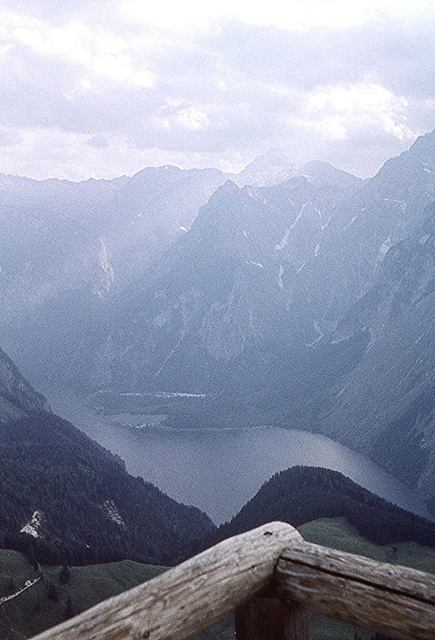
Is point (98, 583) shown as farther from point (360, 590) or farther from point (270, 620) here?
point (360, 590)

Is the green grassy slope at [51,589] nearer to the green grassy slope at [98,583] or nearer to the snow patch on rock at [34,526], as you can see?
the green grassy slope at [98,583]

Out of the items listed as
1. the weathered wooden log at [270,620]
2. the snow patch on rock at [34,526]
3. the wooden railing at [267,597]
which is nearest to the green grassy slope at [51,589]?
the snow patch on rock at [34,526]

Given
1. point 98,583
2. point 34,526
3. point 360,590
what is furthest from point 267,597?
point 34,526

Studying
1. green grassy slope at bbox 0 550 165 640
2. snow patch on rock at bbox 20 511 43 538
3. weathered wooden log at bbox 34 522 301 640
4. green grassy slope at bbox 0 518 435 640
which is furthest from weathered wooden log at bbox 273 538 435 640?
snow patch on rock at bbox 20 511 43 538

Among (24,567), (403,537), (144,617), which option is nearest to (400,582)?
(144,617)

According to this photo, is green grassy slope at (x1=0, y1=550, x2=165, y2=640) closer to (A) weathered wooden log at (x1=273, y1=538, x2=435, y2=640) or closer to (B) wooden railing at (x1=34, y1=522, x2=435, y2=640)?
(B) wooden railing at (x1=34, y1=522, x2=435, y2=640)

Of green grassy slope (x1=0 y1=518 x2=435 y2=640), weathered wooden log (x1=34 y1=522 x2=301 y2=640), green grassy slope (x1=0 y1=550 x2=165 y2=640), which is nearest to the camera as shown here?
weathered wooden log (x1=34 y1=522 x2=301 y2=640)

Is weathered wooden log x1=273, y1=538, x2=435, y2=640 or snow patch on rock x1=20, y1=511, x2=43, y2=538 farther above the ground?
weathered wooden log x1=273, y1=538, x2=435, y2=640
